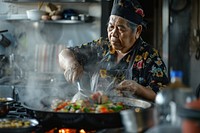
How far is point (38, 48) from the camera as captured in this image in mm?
6148

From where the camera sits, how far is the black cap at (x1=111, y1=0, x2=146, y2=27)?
2879 mm

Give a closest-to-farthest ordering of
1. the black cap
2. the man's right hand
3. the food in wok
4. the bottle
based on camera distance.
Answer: the bottle < the food in wok < the man's right hand < the black cap

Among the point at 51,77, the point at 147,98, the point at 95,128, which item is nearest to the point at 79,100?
the point at 95,128

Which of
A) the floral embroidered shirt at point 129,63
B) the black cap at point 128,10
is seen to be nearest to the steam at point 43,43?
the floral embroidered shirt at point 129,63

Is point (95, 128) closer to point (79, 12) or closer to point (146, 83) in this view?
point (146, 83)

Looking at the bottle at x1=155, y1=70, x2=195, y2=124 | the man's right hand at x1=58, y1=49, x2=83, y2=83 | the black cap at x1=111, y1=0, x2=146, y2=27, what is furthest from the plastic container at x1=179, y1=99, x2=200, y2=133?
the black cap at x1=111, y1=0, x2=146, y2=27

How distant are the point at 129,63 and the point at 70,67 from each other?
1.66ft

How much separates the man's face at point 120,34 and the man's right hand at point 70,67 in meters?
0.35

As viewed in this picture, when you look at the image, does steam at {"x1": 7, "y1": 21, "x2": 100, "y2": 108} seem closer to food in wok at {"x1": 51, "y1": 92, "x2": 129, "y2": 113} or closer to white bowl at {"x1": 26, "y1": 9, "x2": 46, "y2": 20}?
white bowl at {"x1": 26, "y1": 9, "x2": 46, "y2": 20}

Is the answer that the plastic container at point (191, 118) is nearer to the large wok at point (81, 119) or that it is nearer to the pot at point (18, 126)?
the large wok at point (81, 119)

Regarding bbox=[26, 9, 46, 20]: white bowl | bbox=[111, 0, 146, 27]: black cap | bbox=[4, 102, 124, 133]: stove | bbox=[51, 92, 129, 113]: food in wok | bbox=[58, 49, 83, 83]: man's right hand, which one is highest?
bbox=[26, 9, 46, 20]: white bowl

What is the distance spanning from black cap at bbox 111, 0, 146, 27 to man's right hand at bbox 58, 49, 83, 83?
51 cm

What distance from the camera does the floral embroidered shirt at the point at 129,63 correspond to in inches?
112

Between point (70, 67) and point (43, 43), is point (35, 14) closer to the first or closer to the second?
point (43, 43)
